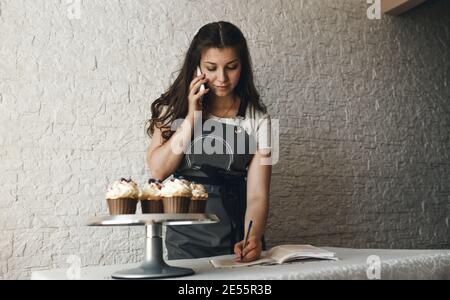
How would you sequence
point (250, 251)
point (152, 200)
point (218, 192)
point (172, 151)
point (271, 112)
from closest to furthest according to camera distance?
point (152, 200)
point (250, 251)
point (172, 151)
point (218, 192)
point (271, 112)

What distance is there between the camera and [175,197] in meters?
1.39

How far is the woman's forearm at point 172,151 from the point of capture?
1.93 metres

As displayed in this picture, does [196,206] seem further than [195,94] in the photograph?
No

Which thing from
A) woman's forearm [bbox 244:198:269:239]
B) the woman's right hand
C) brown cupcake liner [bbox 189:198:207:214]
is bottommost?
woman's forearm [bbox 244:198:269:239]

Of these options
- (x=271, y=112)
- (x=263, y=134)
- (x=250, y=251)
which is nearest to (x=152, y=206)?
(x=250, y=251)

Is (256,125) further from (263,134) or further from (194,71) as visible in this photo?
(194,71)

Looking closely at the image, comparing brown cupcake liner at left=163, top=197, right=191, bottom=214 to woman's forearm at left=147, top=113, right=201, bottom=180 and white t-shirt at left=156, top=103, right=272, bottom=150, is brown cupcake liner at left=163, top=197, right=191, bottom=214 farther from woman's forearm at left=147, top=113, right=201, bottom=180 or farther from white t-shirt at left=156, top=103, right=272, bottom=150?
white t-shirt at left=156, top=103, right=272, bottom=150

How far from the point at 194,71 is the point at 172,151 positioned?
440mm

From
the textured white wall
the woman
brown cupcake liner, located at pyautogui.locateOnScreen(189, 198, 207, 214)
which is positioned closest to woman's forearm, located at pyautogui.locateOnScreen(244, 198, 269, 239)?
the woman

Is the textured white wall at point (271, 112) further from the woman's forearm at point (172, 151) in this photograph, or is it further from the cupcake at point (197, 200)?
the cupcake at point (197, 200)

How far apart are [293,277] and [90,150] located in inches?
59.3

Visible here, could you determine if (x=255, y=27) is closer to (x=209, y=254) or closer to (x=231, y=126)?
(x=231, y=126)

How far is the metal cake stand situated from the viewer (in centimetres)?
124
